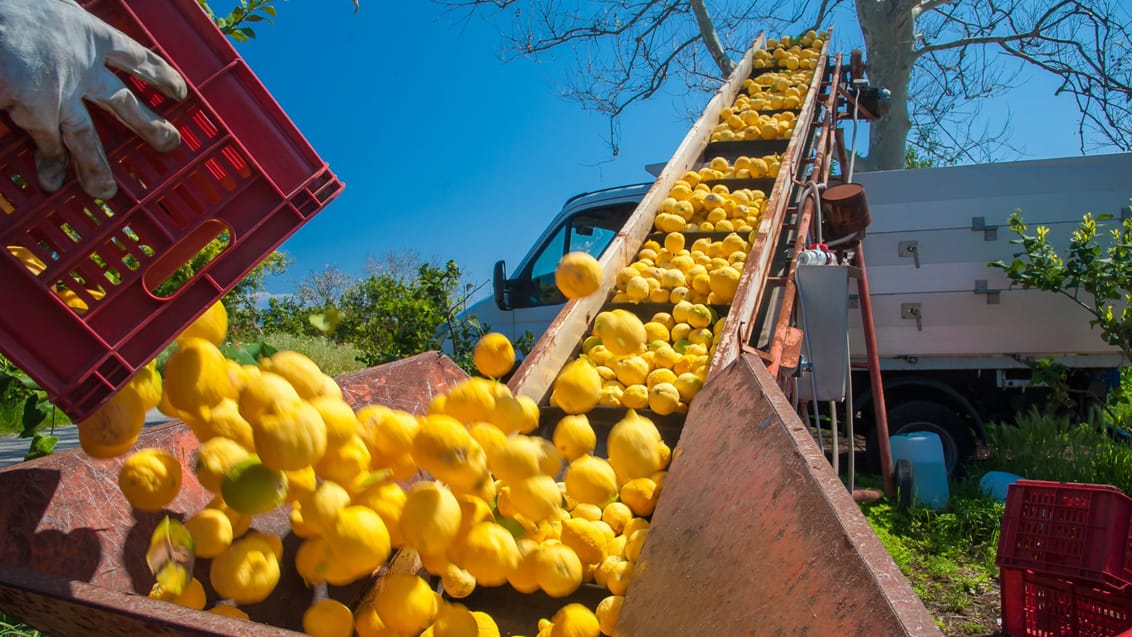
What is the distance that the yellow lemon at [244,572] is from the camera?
163 centimetres

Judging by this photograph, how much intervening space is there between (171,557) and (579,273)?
1553mm

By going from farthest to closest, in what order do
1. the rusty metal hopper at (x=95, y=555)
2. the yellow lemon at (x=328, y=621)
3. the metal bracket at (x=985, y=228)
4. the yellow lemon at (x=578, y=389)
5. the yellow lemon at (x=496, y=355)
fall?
the metal bracket at (x=985, y=228)
the yellow lemon at (x=578, y=389)
the yellow lemon at (x=496, y=355)
the yellow lemon at (x=328, y=621)
the rusty metal hopper at (x=95, y=555)

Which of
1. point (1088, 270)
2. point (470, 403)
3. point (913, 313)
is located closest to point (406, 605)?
point (470, 403)

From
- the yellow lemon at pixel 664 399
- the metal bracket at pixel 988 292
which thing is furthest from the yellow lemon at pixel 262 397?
the metal bracket at pixel 988 292

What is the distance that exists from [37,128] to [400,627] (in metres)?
1.25

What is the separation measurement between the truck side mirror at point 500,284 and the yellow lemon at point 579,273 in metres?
3.58

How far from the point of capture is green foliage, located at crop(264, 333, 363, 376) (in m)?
11.9

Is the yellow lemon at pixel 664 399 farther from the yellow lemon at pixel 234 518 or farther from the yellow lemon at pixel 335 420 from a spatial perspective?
the yellow lemon at pixel 234 518

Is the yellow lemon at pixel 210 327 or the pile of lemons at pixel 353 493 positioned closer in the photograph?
the pile of lemons at pixel 353 493

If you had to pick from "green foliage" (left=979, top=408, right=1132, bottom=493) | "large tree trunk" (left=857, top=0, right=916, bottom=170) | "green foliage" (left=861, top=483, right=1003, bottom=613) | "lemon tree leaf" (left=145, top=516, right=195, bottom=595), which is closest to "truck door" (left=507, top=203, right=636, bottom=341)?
"green foliage" (left=861, top=483, right=1003, bottom=613)

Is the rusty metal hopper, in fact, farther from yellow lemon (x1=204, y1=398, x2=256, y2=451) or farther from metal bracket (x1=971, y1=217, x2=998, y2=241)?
metal bracket (x1=971, y1=217, x2=998, y2=241)

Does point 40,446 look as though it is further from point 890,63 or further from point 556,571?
point 890,63

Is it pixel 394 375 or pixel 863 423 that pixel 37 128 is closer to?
pixel 394 375

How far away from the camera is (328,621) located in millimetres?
1710
